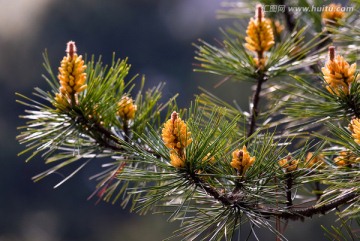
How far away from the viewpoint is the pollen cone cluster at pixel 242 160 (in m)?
0.80

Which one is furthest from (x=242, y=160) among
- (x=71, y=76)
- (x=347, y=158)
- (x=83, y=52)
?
(x=83, y=52)

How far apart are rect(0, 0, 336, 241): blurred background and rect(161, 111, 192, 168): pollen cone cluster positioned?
684cm

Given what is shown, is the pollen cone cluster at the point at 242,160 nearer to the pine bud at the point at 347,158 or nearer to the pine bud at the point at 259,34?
the pine bud at the point at 347,158

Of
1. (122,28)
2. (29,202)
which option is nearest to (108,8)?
(122,28)

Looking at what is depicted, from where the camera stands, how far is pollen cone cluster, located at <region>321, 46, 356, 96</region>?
0.84m

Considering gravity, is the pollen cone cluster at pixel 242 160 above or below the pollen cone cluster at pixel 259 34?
below

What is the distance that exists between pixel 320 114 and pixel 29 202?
8907mm

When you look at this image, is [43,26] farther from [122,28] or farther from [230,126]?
[230,126]

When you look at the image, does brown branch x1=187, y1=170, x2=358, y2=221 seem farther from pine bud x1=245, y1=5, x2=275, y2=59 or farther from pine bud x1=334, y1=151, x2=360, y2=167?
pine bud x1=245, y1=5, x2=275, y2=59

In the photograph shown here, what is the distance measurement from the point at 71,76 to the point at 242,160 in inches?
10.7

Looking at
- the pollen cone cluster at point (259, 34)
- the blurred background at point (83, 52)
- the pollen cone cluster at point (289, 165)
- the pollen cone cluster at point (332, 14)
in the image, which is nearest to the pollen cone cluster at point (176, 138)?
the pollen cone cluster at point (289, 165)

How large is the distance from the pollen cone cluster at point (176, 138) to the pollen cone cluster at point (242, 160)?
0.21 feet

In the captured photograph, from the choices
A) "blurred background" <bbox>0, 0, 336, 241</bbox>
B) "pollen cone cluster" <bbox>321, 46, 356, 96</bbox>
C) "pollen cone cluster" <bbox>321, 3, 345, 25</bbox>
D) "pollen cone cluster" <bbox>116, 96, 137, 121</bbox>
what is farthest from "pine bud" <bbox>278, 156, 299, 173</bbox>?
"blurred background" <bbox>0, 0, 336, 241</bbox>

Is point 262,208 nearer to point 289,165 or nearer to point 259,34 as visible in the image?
point 289,165
